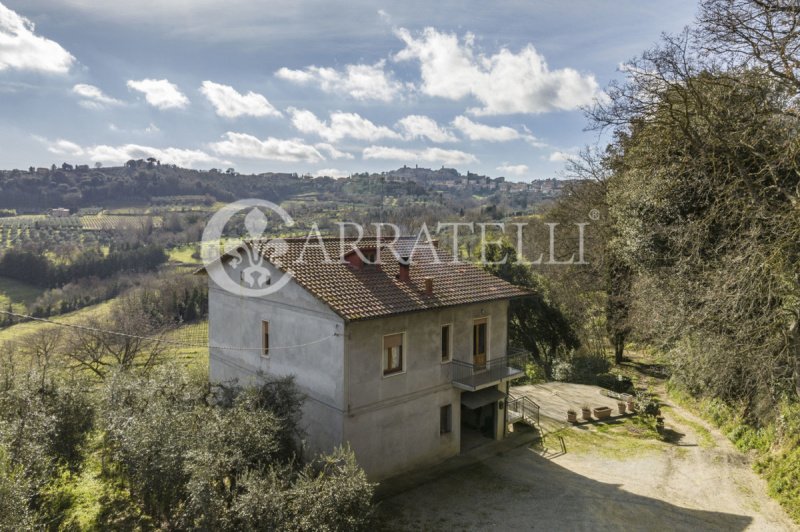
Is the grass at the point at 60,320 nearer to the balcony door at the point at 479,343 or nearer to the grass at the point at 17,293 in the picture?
the grass at the point at 17,293

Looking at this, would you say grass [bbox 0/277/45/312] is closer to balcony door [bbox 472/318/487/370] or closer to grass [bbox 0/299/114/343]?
grass [bbox 0/299/114/343]

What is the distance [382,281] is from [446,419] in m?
5.40

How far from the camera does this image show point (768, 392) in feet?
51.4

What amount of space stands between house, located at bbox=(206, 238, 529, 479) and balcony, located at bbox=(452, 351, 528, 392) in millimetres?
48

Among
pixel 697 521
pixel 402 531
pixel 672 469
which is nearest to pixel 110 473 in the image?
pixel 402 531

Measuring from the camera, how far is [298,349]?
15234 millimetres

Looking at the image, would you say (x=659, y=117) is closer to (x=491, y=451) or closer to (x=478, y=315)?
(x=478, y=315)

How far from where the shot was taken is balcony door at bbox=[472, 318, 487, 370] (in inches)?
691

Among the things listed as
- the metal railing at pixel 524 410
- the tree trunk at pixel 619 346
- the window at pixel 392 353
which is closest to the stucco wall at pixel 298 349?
the window at pixel 392 353

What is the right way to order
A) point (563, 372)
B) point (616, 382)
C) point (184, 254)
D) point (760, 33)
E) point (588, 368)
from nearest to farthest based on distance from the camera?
point (760, 33) → point (616, 382) → point (563, 372) → point (588, 368) → point (184, 254)

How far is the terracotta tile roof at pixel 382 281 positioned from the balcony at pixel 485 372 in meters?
2.33

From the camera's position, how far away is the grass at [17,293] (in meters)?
82.4

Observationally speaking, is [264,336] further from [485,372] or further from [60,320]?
[60,320]

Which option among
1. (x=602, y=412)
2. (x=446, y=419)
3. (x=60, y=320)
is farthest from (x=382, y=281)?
(x=60, y=320)
